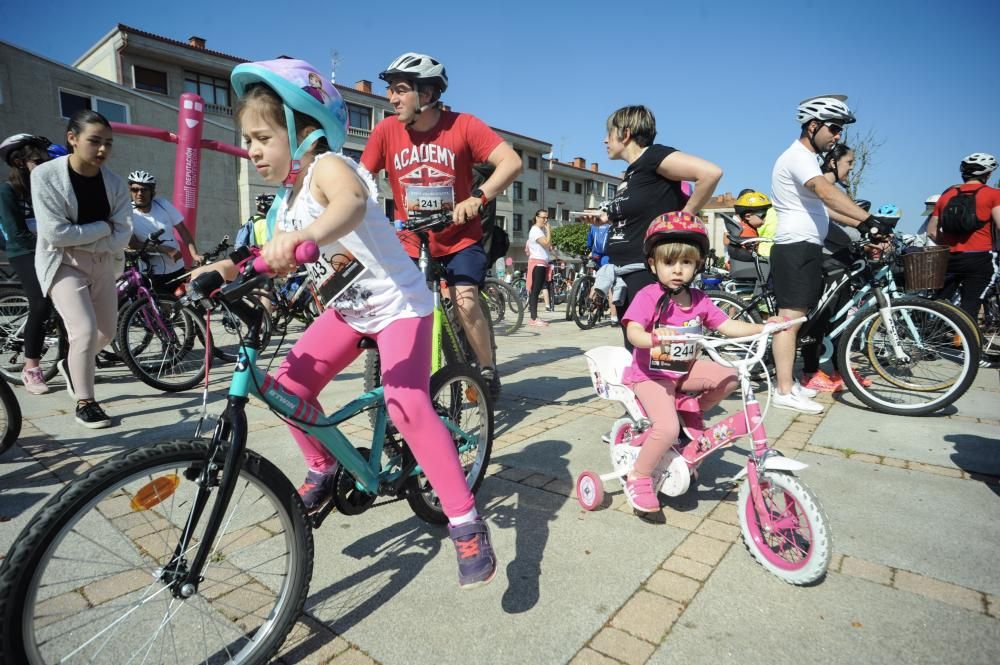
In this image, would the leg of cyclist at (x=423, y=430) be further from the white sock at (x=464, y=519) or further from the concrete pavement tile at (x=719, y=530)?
the concrete pavement tile at (x=719, y=530)

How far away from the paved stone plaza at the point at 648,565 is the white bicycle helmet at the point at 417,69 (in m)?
2.15

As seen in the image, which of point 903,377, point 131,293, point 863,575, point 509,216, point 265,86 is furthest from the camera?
point 509,216

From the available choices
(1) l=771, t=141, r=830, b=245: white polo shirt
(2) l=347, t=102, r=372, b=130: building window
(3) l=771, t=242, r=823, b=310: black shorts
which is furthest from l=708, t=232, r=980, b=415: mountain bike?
(2) l=347, t=102, r=372, b=130: building window

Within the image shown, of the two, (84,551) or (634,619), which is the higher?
(84,551)

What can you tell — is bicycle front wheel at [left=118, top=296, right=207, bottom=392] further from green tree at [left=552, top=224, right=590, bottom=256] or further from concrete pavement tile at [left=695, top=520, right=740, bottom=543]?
green tree at [left=552, top=224, right=590, bottom=256]

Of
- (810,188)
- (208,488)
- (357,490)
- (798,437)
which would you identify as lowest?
(798,437)

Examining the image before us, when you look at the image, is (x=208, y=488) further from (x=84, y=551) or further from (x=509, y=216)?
(x=509, y=216)

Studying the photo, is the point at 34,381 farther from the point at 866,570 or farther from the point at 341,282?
the point at 866,570

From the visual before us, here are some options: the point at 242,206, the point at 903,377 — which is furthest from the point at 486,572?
the point at 242,206

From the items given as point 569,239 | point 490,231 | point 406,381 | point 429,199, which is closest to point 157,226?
point 490,231

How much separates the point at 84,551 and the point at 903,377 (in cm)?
543

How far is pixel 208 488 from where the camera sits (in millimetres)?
1522

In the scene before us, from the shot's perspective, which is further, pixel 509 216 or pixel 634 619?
pixel 509 216

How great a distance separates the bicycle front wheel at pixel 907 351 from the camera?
4.01 m
